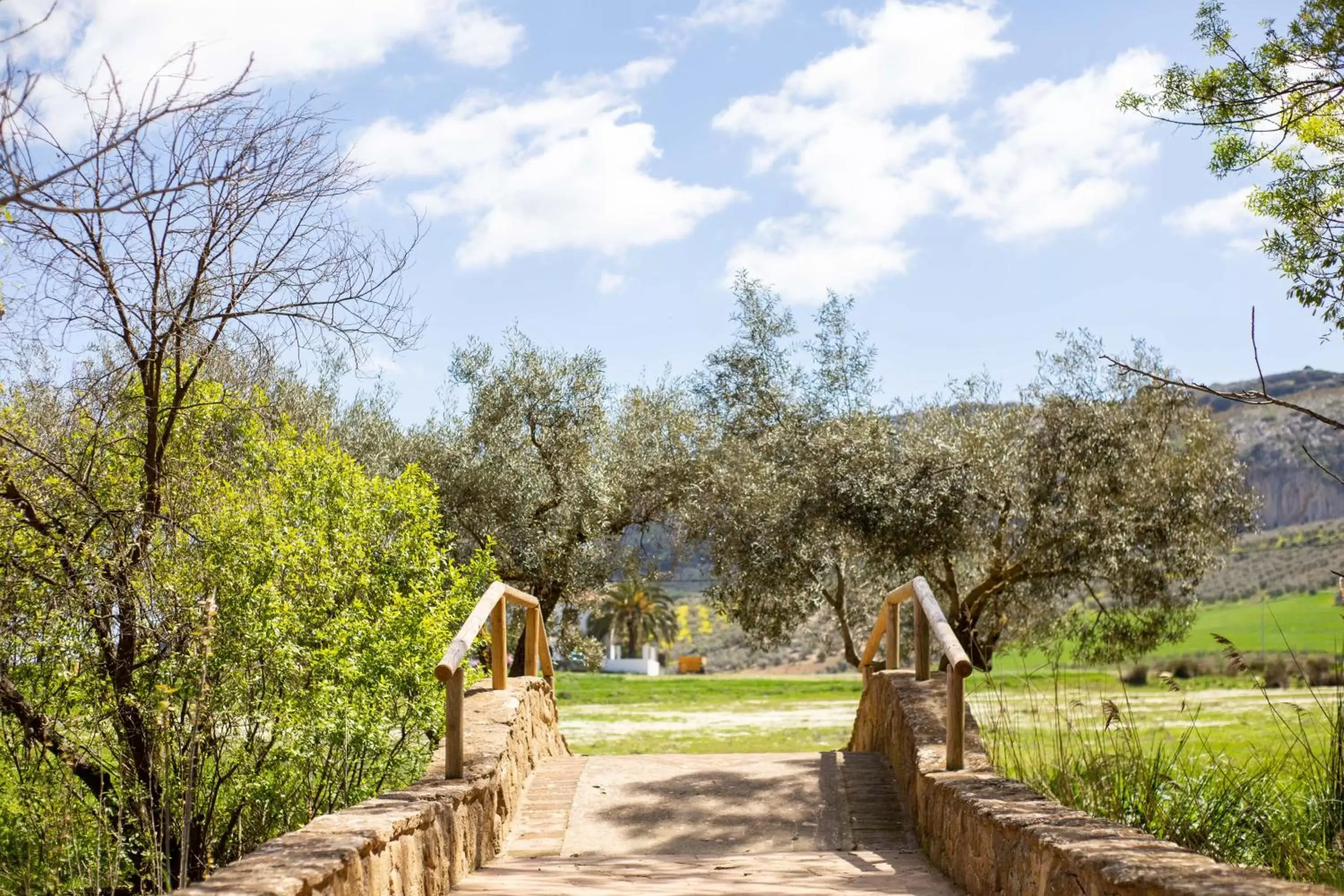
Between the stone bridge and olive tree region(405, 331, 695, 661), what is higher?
olive tree region(405, 331, 695, 661)

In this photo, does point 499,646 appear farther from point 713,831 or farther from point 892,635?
point 892,635

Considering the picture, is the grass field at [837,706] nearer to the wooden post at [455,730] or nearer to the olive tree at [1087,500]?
the olive tree at [1087,500]

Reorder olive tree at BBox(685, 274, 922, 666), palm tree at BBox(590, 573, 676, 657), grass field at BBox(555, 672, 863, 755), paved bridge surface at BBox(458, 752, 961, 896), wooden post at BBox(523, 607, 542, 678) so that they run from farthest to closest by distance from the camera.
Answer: palm tree at BBox(590, 573, 676, 657), grass field at BBox(555, 672, 863, 755), olive tree at BBox(685, 274, 922, 666), wooden post at BBox(523, 607, 542, 678), paved bridge surface at BBox(458, 752, 961, 896)

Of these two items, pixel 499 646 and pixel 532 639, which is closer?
pixel 499 646

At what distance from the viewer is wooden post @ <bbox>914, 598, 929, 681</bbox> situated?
6.70 meters

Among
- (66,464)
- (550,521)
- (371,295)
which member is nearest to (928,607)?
(371,295)

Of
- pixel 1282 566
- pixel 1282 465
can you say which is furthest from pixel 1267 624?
pixel 1282 465

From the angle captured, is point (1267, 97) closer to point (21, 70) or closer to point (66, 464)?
point (21, 70)

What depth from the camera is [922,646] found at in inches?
265

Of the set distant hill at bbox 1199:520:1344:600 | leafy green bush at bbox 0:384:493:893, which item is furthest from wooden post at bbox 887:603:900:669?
distant hill at bbox 1199:520:1344:600

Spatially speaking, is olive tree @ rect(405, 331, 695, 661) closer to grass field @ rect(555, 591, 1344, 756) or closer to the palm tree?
grass field @ rect(555, 591, 1344, 756)

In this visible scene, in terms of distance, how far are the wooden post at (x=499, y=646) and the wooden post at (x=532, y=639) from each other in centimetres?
80

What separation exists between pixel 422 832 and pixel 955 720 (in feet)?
7.77

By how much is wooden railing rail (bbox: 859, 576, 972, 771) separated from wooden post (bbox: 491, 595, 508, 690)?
93.0 inches
